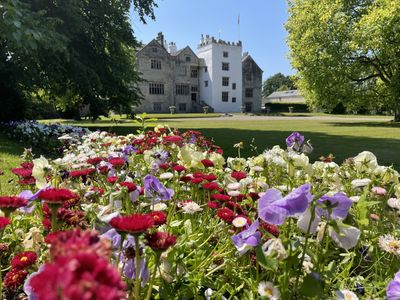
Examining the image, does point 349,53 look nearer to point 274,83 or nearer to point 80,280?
point 80,280

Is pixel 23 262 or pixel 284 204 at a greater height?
pixel 284 204

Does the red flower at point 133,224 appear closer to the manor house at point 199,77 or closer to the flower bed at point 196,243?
the flower bed at point 196,243

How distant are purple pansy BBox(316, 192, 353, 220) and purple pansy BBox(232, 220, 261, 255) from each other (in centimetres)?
21

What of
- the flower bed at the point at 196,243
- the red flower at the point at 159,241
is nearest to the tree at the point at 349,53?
the flower bed at the point at 196,243

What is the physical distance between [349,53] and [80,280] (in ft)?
94.1

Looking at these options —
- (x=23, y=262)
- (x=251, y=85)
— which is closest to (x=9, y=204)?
(x=23, y=262)

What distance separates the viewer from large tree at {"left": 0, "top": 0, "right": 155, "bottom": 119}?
42.1 ft

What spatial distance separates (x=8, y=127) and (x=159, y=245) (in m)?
13.6

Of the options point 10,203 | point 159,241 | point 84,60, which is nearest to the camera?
point 159,241

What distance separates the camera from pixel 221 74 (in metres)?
57.5

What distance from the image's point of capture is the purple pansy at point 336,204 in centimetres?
112

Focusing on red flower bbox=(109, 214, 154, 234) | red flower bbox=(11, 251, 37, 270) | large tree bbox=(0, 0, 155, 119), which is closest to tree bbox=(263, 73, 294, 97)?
large tree bbox=(0, 0, 155, 119)

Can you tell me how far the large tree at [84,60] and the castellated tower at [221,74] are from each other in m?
39.7

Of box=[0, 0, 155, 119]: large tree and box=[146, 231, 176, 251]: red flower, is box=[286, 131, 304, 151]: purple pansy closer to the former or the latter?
box=[146, 231, 176, 251]: red flower
